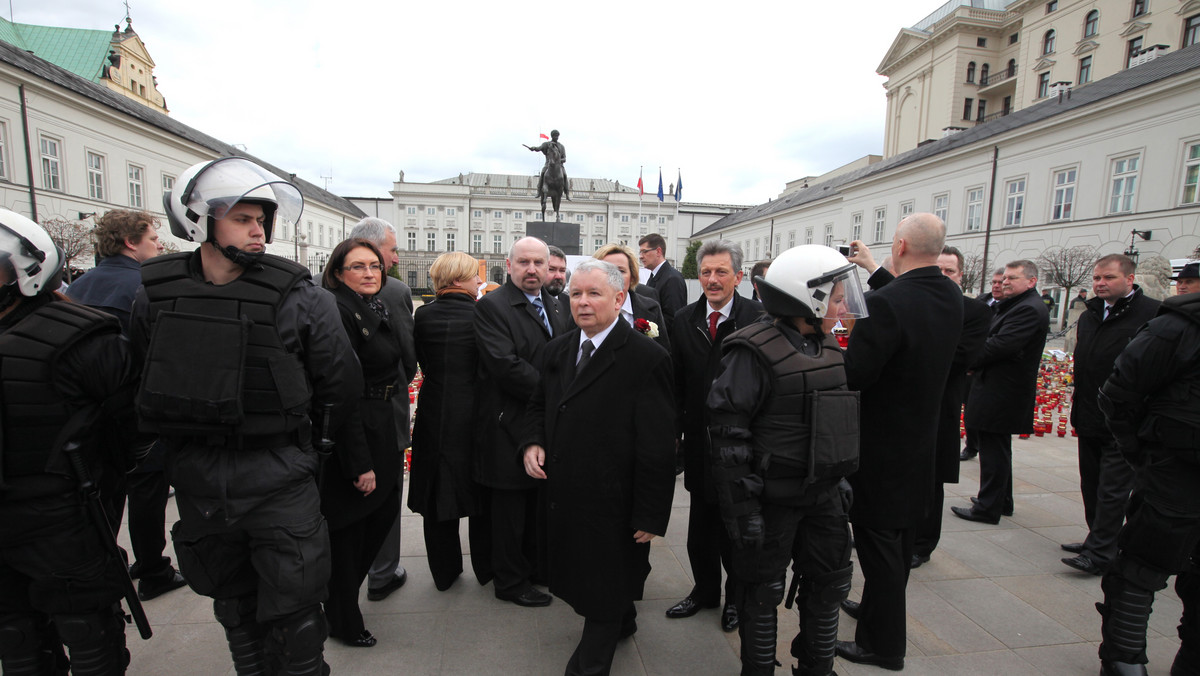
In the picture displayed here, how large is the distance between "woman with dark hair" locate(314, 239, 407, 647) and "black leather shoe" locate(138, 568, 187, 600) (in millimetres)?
1232

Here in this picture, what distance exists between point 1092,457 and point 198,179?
19.0 ft

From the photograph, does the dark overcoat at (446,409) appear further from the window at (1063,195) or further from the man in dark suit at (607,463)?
the window at (1063,195)

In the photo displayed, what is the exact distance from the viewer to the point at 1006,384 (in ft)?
15.4

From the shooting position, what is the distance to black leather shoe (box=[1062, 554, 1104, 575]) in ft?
12.7

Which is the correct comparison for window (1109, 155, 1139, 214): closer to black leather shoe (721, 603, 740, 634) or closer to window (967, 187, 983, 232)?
window (967, 187, 983, 232)

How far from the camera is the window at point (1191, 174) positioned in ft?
64.2

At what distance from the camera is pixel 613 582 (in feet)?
8.42

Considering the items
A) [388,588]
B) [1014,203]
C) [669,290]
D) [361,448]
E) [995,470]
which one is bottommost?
[388,588]

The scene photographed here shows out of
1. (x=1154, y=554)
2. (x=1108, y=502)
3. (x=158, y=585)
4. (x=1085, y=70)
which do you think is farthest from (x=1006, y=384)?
(x=1085, y=70)

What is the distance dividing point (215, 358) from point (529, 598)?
2.32 metres

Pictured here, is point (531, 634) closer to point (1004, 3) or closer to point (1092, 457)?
point (1092, 457)

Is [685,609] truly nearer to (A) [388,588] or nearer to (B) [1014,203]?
(A) [388,588]

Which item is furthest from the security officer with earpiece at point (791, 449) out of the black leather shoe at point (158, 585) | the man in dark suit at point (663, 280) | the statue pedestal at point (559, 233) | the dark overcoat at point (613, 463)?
the statue pedestal at point (559, 233)

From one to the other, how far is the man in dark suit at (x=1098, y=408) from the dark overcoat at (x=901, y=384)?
212 centimetres
